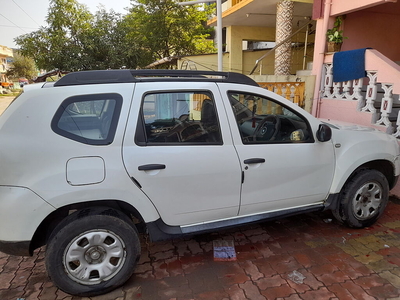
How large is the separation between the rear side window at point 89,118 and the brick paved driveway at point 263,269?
4.56 feet

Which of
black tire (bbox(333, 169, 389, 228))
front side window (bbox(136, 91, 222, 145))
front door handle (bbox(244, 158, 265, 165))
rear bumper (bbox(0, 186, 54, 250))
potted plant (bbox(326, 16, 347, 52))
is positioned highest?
potted plant (bbox(326, 16, 347, 52))

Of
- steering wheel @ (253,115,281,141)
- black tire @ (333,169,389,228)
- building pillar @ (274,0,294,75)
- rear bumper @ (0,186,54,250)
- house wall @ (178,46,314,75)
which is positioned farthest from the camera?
house wall @ (178,46,314,75)

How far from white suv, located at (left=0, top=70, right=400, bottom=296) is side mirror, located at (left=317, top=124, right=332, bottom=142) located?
11 millimetres

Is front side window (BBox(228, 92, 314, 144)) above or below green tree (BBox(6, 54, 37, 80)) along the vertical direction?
below

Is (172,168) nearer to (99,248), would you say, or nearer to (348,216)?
(99,248)

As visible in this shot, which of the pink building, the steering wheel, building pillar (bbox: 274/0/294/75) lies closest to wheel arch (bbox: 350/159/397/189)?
the pink building

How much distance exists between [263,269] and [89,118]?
215 cm

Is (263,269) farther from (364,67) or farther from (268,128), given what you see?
(364,67)

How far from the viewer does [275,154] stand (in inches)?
108

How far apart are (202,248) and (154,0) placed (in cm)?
1436

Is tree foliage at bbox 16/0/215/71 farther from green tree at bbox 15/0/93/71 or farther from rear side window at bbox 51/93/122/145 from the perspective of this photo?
rear side window at bbox 51/93/122/145

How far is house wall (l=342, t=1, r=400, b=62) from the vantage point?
23.9 feet

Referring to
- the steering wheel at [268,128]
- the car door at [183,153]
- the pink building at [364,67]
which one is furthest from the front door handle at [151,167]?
the pink building at [364,67]

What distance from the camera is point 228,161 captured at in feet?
8.38
